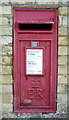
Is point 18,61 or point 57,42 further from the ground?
point 57,42

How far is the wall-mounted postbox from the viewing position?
4.02 m

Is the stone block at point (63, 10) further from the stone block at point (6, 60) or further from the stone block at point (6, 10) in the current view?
the stone block at point (6, 60)

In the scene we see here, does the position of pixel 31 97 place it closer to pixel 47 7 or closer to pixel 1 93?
pixel 1 93

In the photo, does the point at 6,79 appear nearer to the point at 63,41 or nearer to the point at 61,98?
the point at 61,98

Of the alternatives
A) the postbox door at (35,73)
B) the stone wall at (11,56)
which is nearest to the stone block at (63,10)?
the stone wall at (11,56)

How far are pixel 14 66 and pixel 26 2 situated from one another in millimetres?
1245

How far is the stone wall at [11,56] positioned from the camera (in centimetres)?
404

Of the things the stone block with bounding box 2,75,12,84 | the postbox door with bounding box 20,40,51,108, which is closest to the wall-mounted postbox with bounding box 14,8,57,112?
the postbox door with bounding box 20,40,51,108

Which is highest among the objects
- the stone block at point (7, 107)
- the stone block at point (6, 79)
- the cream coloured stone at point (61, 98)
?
the stone block at point (6, 79)

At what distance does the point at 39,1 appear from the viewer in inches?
159

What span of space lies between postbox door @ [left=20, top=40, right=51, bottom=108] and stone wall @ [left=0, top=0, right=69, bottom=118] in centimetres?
22

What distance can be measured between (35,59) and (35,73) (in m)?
0.27

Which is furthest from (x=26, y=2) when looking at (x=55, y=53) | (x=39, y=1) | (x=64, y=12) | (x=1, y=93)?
(x=1, y=93)

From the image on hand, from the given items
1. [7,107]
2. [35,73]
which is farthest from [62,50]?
[7,107]
